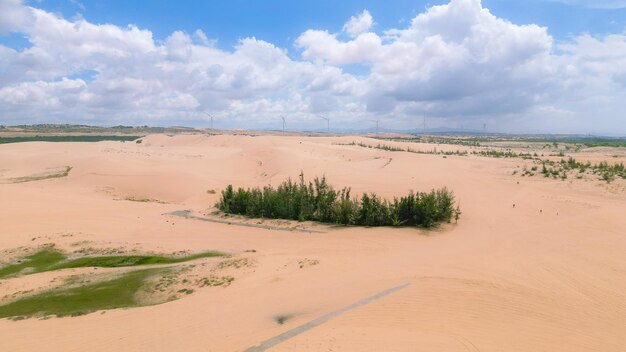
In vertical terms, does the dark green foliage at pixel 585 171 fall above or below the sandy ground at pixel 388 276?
above

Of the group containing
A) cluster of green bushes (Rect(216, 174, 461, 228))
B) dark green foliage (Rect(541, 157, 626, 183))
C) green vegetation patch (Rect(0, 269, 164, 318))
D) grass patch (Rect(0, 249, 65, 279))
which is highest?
dark green foliage (Rect(541, 157, 626, 183))

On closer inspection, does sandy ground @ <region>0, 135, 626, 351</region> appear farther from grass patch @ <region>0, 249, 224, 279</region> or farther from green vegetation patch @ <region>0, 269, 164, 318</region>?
grass patch @ <region>0, 249, 224, 279</region>

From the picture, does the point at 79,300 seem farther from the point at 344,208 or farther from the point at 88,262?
the point at 344,208

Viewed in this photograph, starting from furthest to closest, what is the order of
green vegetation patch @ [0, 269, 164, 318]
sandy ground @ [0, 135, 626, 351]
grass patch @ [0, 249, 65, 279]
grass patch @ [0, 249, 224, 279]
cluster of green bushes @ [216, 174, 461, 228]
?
cluster of green bushes @ [216, 174, 461, 228] < grass patch @ [0, 249, 224, 279] < grass patch @ [0, 249, 65, 279] < green vegetation patch @ [0, 269, 164, 318] < sandy ground @ [0, 135, 626, 351]

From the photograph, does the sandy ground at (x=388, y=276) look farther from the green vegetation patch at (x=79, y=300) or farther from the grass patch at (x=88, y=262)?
the grass patch at (x=88, y=262)

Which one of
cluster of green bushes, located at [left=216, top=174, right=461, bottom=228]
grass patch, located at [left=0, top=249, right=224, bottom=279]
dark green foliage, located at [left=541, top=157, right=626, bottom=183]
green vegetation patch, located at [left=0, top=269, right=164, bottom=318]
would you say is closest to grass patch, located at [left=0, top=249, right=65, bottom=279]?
grass patch, located at [left=0, top=249, right=224, bottom=279]

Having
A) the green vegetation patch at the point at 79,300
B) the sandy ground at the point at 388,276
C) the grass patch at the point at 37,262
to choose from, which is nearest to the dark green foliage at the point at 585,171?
the sandy ground at the point at 388,276
